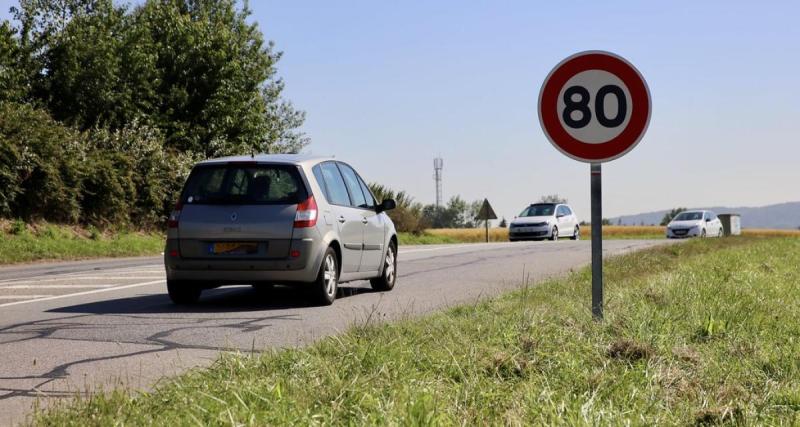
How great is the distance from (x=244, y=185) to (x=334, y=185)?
1186mm

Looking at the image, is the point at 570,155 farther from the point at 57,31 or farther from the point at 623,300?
the point at 57,31

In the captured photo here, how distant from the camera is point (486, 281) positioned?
48.6 ft

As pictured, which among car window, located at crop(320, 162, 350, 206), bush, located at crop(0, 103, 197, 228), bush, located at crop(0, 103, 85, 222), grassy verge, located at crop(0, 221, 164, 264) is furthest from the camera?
bush, located at crop(0, 103, 197, 228)

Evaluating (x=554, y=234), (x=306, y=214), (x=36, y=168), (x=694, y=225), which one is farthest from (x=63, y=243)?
(x=694, y=225)

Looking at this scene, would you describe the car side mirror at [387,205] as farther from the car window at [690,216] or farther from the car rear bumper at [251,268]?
the car window at [690,216]

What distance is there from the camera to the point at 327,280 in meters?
11.2

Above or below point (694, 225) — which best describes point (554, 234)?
below

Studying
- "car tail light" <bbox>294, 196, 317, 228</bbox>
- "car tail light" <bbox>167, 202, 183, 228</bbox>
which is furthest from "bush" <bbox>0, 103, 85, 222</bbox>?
"car tail light" <bbox>294, 196, 317, 228</bbox>

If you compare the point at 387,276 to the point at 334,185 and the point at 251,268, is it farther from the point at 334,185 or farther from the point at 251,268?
the point at 251,268

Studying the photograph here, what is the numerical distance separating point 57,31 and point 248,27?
11.7m

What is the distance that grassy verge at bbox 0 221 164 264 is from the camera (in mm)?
22375

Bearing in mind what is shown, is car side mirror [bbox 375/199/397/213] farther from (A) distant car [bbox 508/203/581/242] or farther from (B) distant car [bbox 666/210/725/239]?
(B) distant car [bbox 666/210/725/239]

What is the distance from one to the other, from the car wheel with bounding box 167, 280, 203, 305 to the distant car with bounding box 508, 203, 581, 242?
29.5 meters

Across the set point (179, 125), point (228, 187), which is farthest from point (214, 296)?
point (179, 125)
